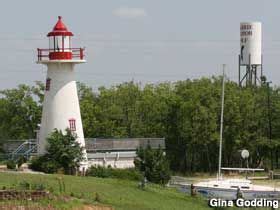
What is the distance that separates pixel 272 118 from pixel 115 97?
43.4ft

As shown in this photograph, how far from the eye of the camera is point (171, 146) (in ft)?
226

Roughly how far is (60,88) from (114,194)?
15.9 metres

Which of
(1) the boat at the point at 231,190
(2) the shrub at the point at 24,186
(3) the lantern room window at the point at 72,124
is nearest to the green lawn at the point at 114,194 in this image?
(2) the shrub at the point at 24,186

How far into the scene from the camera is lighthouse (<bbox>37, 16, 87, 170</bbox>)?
45.4 meters

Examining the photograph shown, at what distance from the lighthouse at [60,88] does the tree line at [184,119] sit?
2016 centimetres

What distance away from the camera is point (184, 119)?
66938 mm

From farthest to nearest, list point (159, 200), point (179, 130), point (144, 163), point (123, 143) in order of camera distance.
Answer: point (179, 130) < point (123, 143) < point (144, 163) < point (159, 200)

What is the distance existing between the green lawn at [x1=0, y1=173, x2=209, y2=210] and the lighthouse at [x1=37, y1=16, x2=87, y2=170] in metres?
10.8

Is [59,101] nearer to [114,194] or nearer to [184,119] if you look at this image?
[114,194]

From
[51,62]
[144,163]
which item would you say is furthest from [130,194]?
[51,62]

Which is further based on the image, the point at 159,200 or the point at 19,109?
the point at 19,109

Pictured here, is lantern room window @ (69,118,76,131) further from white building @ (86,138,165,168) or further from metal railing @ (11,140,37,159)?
white building @ (86,138,165,168)

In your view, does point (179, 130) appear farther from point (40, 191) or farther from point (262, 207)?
point (40, 191)

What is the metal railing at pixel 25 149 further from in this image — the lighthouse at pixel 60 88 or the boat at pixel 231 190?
the boat at pixel 231 190
